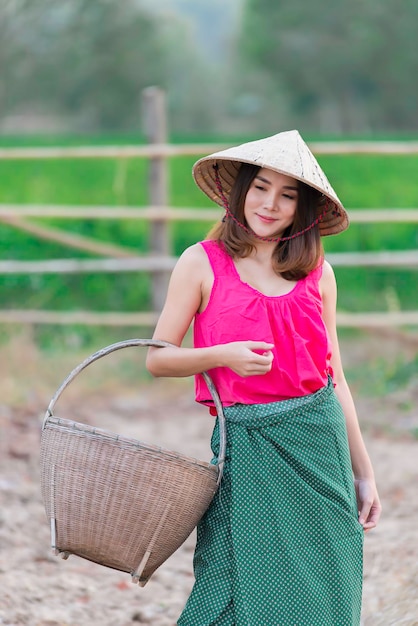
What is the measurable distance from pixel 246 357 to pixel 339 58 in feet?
122

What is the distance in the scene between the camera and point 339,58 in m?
37.5

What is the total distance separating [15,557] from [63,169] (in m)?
11.1

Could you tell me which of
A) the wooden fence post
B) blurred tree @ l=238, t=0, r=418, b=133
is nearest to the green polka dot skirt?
the wooden fence post

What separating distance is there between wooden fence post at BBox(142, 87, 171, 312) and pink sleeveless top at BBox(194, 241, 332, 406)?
4.01m

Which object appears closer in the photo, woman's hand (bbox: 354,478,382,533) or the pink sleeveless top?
the pink sleeveless top

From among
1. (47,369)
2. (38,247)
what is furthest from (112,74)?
(47,369)

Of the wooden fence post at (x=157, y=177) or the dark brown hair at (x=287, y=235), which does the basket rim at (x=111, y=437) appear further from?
the wooden fence post at (x=157, y=177)

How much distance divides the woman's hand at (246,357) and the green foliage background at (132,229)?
4544 millimetres

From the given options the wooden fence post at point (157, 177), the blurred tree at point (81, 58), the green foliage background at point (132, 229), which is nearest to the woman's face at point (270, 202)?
the wooden fence post at point (157, 177)

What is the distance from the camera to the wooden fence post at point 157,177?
6.02m

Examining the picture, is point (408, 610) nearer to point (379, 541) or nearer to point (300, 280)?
point (379, 541)

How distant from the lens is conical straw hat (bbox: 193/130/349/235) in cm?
202

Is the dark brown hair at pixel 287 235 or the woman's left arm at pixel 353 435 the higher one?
Answer: the dark brown hair at pixel 287 235

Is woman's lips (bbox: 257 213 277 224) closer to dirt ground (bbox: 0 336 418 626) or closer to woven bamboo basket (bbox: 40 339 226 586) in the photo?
woven bamboo basket (bbox: 40 339 226 586)
